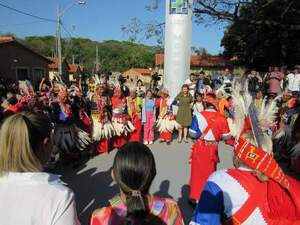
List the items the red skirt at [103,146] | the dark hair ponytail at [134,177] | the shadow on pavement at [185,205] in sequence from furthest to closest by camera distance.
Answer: the red skirt at [103,146]
the shadow on pavement at [185,205]
the dark hair ponytail at [134,177]

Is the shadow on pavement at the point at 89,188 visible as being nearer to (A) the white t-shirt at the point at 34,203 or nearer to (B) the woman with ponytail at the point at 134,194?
(B) the woman with ponytail at the point at 134,194

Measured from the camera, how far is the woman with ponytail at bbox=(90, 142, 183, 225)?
174 cm

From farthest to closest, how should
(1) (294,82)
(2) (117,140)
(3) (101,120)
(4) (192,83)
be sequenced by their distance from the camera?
(1) (294,82) → (4) (192,83) → (2) (117,140) → (3) (101,120)

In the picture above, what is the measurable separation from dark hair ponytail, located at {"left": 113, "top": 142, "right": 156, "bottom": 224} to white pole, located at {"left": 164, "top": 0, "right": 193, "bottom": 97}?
32.1ft

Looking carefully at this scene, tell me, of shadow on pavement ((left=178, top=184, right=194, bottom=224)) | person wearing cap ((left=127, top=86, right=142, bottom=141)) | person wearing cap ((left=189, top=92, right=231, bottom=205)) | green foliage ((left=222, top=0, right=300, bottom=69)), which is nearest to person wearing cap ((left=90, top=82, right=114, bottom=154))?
person wearing cap ((left=127, top=86, right=142, bottom=141))

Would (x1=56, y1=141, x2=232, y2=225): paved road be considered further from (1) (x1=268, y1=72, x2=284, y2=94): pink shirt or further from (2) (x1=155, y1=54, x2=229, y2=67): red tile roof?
(2) (x1=155, y1=54, x2=229, y2=67): red tile roof

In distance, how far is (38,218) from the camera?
1.54 metres

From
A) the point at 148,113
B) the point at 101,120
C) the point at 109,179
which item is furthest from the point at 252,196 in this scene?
the point at 148,113

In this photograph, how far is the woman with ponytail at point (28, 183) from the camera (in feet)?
5.04

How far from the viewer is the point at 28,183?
5.21 feet

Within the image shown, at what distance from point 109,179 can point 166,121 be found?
3.56 meters

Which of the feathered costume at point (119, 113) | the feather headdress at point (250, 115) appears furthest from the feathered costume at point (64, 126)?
the feather headdress at point (250, 115)

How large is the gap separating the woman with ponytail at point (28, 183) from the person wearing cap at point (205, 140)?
336cm

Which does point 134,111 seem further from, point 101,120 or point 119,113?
point 101,120
